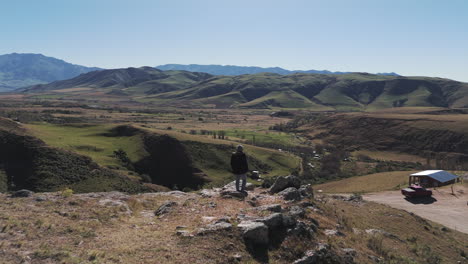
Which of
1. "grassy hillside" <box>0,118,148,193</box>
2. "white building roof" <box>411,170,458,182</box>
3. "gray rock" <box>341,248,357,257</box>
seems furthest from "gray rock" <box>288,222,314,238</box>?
"white building roof" <box>411,170,458,182</box>

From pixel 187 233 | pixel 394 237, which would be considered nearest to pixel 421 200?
pixel 394 237

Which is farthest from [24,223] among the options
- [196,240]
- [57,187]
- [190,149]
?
[190,149]

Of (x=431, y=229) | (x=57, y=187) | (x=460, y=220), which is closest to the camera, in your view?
(x=431, y=229)

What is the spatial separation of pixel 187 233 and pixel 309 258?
251 inches

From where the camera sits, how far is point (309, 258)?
1605 cm

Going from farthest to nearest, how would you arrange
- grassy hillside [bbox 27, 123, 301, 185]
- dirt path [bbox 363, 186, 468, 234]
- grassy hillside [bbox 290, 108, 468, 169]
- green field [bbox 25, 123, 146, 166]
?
grassy hillside [bbox 290, 108, 468, 169] → grassy hillside [bbox 27, 123, 301, 185] → green field [bbox 25, 123, 146, 166] → dirt path [bbox 363, 186, 468, 234]

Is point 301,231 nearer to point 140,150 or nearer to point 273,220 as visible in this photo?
point 273,220

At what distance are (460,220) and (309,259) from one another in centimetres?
3744

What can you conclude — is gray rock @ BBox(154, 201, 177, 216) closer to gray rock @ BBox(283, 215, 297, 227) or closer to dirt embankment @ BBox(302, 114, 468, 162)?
gray rock @ BBox(283, 215, 297, 227)

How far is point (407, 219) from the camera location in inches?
1342

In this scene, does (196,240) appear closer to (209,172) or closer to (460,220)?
(460,220)

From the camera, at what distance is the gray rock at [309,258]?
15.8m

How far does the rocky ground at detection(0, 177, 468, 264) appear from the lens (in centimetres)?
1466

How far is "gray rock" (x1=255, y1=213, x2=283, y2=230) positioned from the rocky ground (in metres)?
0.06
